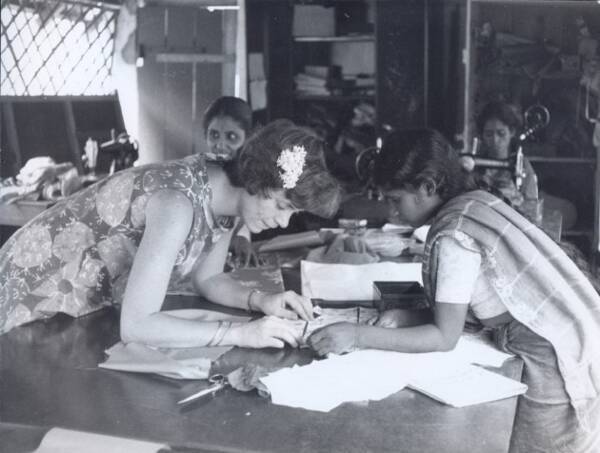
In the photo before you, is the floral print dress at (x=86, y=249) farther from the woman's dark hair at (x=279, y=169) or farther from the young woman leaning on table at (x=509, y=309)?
the young woman leaning on table at (x=509, y=309)

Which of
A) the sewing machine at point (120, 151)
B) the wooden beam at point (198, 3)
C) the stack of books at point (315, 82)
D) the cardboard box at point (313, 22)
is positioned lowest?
the sewing machine at point (120, 151)

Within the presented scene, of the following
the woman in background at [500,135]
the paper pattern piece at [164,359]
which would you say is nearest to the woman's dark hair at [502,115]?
the woman in background at [500,135]

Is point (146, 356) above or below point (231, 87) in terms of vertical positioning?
below

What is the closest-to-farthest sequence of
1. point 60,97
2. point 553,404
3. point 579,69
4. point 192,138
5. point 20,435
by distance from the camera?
point 20,435 < point 553,404 < point 60,97 < point 579,69 < point 192,138

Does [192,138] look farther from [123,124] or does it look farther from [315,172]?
[315,172]

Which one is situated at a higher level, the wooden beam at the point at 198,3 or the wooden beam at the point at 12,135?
the wooden beam at the point at 198,3

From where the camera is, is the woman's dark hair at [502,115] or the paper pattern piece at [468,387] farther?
the woman's dark hair at [502,115]

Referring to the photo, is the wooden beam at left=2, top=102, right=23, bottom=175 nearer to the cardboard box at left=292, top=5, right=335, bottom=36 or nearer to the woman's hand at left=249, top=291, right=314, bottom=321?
the woman's hand at left=249, top=291, right=314, bottom=321

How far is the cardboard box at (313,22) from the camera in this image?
584 centimetres

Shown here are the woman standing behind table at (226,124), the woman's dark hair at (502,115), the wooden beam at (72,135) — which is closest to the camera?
the woman standing behind table at (226,124)

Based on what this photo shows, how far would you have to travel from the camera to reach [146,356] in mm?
1550

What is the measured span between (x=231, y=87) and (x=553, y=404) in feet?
14.2

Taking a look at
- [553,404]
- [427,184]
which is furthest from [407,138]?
[553,404]

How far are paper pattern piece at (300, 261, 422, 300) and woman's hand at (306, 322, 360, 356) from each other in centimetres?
50
